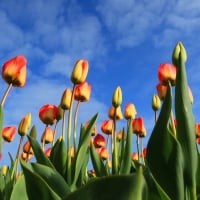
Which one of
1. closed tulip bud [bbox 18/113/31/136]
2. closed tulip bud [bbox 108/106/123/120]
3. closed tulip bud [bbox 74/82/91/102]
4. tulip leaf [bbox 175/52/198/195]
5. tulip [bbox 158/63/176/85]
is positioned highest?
closed tulip bud [bbox 74/82/91/102]

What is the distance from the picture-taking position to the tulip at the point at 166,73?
1.69m

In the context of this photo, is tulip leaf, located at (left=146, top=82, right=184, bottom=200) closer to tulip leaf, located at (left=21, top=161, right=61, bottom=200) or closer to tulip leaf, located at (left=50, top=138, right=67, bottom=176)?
tulip leaf, located at (left=21, top=161, right=61, bottom=200)

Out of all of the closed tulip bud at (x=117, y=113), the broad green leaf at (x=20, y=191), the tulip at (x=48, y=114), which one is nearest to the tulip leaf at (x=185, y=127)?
the broad green leaf at (x=20, y=191)

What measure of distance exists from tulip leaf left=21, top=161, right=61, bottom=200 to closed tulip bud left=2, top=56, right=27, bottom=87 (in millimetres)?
1143

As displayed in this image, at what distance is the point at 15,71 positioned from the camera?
1755mm

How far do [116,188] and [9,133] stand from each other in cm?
226

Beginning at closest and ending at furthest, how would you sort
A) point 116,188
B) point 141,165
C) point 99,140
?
point 116,188
point 141,165
point 99,140

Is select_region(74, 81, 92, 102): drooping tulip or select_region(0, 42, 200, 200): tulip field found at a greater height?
select_region(74, 81, 92, 102): drooping tulip

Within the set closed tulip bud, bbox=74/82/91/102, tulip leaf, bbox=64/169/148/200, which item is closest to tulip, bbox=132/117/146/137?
closed tulip bud, bbox=74/82/91/102

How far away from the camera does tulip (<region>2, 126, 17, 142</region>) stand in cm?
260

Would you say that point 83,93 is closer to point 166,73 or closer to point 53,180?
point 166,73

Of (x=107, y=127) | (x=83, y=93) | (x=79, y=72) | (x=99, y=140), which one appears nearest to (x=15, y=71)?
(x=79, y=72)

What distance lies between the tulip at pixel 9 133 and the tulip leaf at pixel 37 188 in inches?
78.2

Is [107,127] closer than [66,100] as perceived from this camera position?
No
